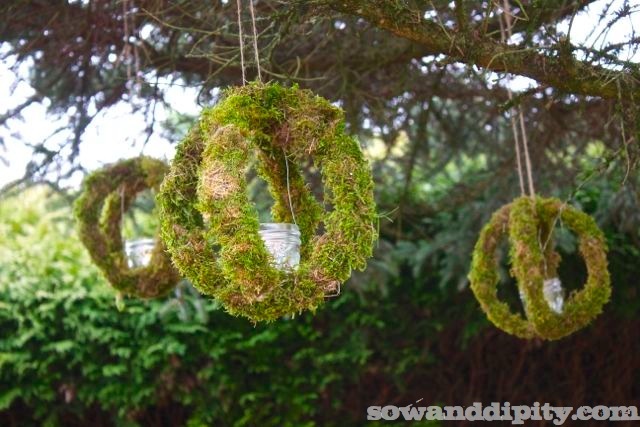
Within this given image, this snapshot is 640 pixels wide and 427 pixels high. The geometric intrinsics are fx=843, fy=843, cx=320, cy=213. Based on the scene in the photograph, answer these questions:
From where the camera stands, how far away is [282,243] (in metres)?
2.17

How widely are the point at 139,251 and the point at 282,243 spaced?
152 centimetres

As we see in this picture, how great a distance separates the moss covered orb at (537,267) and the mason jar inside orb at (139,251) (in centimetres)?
138

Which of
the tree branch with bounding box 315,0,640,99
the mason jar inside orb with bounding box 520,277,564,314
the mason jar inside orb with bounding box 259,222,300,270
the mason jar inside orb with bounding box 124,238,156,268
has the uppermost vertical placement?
the tree branch with bounding box 315,0,640,99

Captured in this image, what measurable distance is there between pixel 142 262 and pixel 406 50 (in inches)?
73.5

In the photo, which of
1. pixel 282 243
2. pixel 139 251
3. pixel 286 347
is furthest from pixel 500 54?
pixel 286 347

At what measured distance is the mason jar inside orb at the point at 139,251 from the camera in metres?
3.51

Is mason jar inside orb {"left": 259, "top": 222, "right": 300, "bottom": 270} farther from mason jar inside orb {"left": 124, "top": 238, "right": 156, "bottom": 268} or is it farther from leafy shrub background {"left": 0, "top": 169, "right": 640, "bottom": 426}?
leafy shrub background {"left": 0, "top": 169, "right": 640, "bottom": 426}

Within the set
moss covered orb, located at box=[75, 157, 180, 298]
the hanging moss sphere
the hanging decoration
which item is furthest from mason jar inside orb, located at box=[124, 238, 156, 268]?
the hanging decoration

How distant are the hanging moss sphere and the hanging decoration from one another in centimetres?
126

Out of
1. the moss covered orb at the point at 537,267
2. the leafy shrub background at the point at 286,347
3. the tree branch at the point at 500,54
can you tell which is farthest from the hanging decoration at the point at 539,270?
the leafy shrub background at the point at 286,347

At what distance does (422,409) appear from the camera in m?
6.25

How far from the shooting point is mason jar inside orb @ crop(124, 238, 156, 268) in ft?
11.5

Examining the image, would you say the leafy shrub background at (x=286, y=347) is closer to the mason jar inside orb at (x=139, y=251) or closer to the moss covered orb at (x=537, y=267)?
the mason jar inside orb at (x=139, y=251)

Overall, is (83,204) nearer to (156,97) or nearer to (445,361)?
(156,97)
